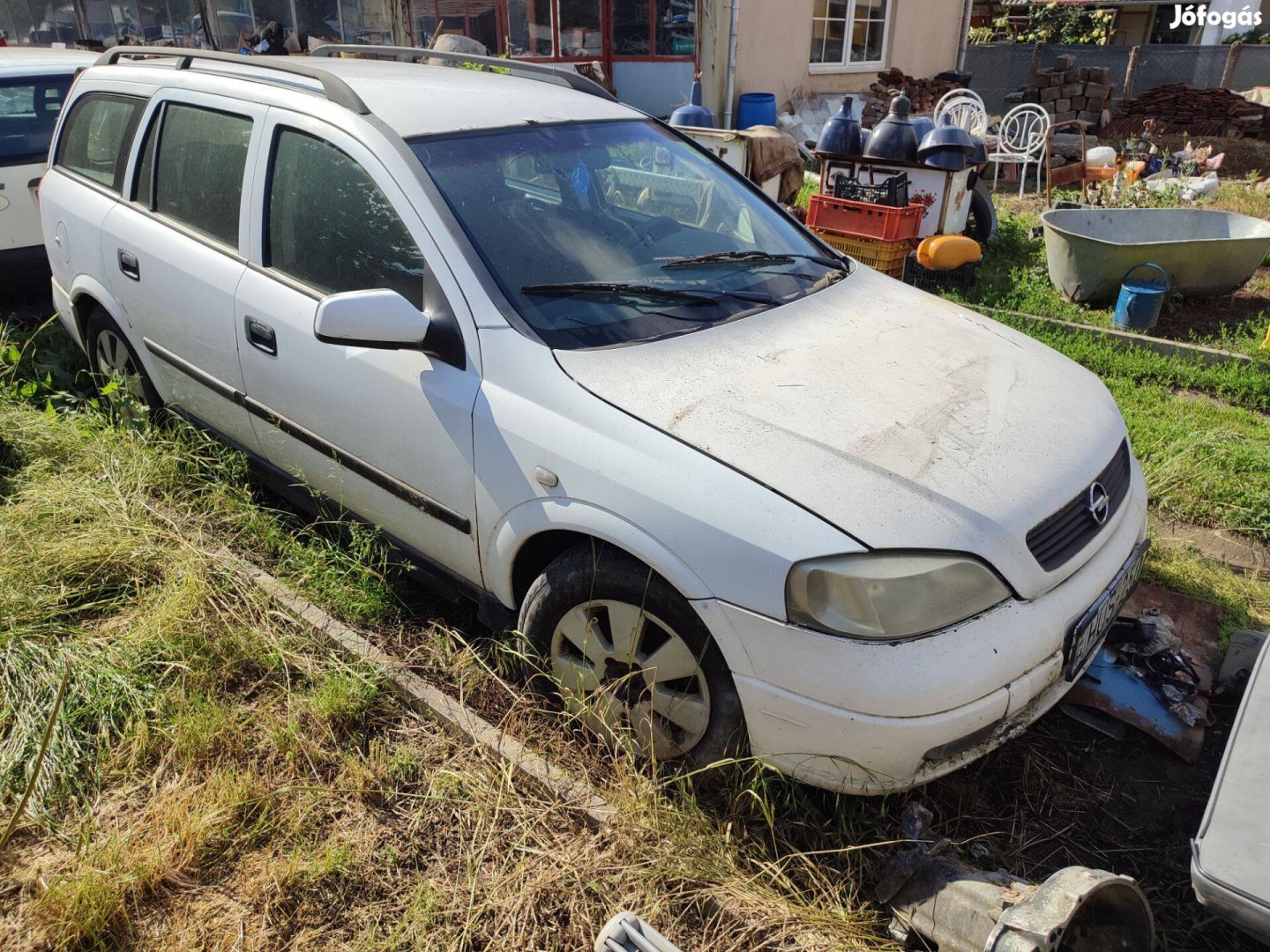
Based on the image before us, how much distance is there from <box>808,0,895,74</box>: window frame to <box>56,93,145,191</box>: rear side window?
12.1m

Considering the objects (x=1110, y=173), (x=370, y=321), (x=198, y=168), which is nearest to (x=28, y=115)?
(x=198, y=168)

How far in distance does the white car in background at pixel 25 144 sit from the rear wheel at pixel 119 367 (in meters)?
1.91

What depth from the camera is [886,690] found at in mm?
2055

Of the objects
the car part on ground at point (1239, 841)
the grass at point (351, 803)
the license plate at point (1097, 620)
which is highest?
the license plate at point (1097, 620)

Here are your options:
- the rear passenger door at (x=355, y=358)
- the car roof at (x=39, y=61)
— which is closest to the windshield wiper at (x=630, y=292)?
the rear passenger door at (x=355, y=358)

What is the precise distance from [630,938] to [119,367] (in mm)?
3631

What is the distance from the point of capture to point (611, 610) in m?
2.45

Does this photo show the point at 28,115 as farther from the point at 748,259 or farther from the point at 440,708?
the point at 440,708

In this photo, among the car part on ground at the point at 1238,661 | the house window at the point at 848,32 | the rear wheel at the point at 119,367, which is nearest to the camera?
the car part on ground at the point at 1238,661

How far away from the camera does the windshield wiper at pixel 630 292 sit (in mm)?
2672

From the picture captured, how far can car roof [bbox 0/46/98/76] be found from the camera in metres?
5.93

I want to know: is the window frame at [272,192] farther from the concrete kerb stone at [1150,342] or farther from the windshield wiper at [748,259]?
the concrete kerb stone at [1150,342]

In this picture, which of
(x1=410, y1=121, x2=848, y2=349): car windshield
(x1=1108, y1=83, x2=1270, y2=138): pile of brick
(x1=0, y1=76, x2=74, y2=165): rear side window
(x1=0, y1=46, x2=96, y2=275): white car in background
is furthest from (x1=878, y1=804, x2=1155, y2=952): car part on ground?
(x1=1108, y1=83, x2=1270, y2=138): pile of brick

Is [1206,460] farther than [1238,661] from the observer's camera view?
Yes
